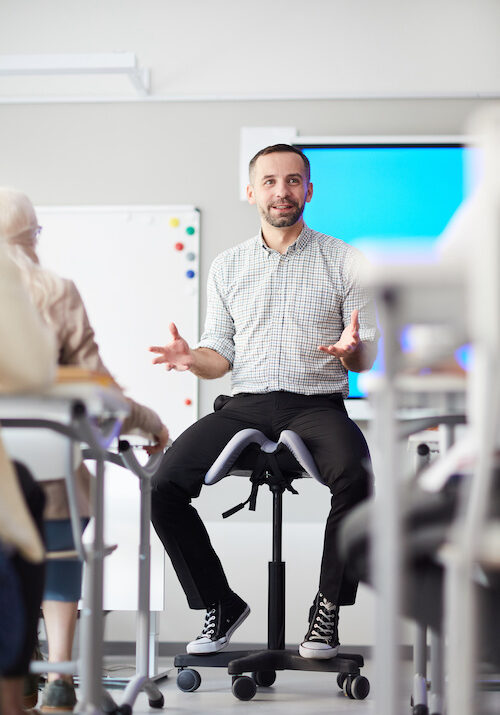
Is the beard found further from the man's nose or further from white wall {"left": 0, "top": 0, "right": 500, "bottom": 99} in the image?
white wall {"left": 0, "top": 0, "right": 500, "bottom": 99}

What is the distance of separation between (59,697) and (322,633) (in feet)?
3.24

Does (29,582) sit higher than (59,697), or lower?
higher

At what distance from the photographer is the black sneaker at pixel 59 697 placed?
2.03m

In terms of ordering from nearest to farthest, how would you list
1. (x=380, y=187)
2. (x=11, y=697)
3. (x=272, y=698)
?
(x=11, y=697) → (x=272, y=698) → (x=380, y=187)

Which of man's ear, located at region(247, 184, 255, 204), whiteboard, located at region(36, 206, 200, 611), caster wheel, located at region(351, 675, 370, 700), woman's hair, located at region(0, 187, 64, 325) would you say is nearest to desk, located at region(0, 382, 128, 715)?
woman's hair, located at region(0, 187, 64, 325)

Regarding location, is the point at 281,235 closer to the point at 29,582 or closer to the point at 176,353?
the point at 176,353

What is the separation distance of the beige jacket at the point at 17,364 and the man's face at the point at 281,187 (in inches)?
81.9

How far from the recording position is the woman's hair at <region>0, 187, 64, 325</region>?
2166 mm

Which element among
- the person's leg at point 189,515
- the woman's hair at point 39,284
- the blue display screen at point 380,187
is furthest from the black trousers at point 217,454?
the blue display screen at point 380,187

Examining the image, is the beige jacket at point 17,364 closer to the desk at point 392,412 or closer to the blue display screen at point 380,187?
the desk at point 392,412

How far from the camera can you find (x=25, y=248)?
2.22 meters

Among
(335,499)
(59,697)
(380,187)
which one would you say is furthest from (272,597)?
(380,187)

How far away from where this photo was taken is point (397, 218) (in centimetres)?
410

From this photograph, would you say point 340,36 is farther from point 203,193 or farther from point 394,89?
point 203,193
